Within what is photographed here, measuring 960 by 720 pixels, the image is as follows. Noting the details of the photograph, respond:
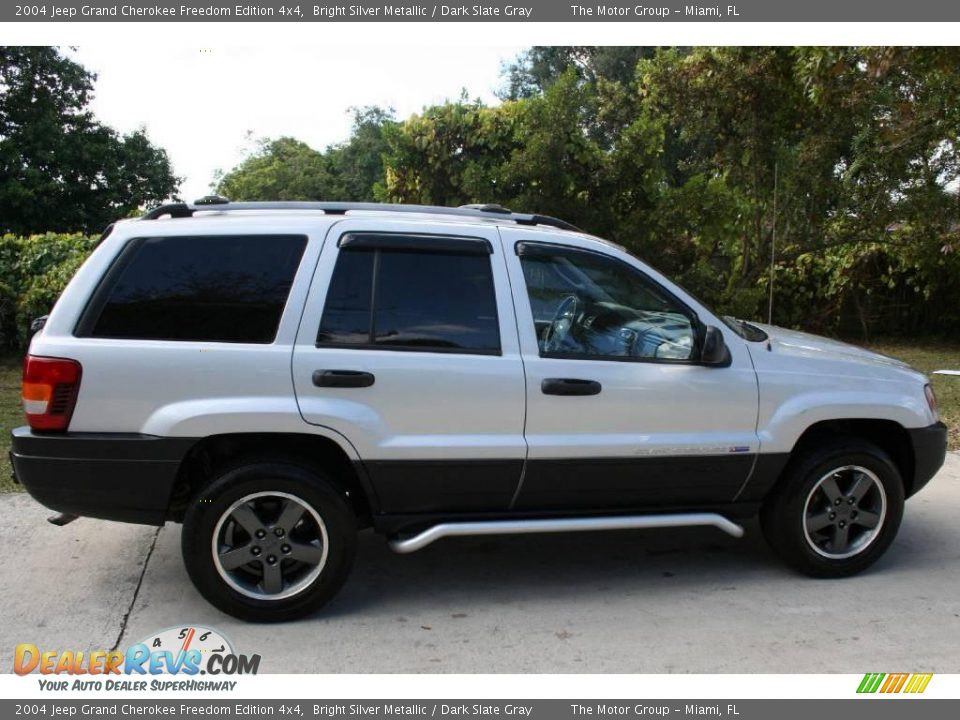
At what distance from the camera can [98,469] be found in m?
3.95

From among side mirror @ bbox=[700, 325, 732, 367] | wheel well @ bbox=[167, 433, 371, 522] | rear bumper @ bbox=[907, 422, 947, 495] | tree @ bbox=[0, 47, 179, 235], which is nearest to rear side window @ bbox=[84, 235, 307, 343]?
wheel well @ bbox=[167, 433, 371, 522]

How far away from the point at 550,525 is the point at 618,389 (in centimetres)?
74

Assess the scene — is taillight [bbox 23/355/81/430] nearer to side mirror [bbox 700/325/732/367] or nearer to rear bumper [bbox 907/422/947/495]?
side mirror [bbox 700/325/732/367]

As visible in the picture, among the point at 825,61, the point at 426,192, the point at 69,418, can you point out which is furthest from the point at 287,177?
the point at 69,418

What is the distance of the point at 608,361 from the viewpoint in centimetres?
437

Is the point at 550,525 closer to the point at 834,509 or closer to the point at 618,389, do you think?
the point at 618,389

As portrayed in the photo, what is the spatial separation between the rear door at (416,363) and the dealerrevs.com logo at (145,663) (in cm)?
95

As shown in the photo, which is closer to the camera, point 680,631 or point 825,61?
point 680,631

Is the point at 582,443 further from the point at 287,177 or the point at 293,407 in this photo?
the point at 287,177

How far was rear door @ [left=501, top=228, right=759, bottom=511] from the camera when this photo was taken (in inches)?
169

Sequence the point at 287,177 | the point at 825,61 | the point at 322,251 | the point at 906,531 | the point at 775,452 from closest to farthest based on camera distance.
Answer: the point at 322,251, the point at 775,452, the point at 906,531, the point at 825,61, the point at 287,177

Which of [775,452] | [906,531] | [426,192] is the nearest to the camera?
[775,452]

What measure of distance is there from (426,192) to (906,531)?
242 inches

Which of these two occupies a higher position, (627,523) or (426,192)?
(426,192)
